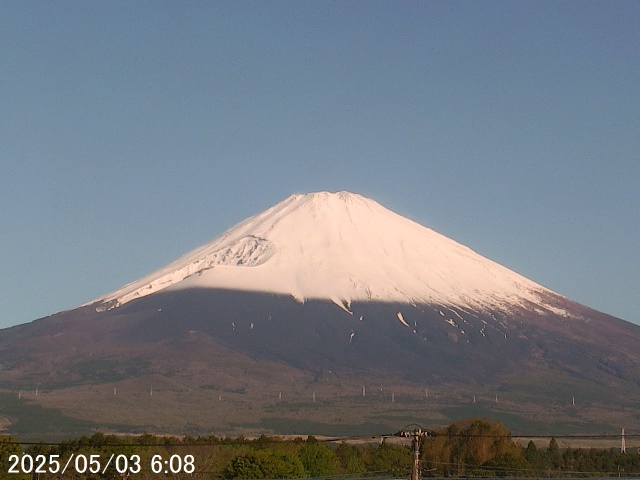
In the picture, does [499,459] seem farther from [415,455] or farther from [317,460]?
[415,455]

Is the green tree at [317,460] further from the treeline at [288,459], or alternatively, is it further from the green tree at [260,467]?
the green tree at [260,467]

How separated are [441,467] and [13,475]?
133 feet

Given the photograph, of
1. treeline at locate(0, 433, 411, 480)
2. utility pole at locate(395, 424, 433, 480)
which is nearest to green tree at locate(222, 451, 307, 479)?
treeline at locate(0, 433, 411, 480)

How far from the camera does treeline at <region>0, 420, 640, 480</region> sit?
256 ft

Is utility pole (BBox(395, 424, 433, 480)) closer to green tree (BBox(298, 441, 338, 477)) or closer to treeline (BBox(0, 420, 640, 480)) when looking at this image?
treeline (BBox(0, 420, 640, 480))

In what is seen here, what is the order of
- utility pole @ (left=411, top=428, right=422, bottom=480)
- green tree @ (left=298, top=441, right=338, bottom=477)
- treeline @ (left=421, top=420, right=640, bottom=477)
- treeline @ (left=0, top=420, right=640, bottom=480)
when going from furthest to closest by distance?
treeline @ (left=421, top=420, right=640, bottom=477) → green tree @ (left=298, top=441, right=338, bottom=477) → treeline @ (left=0, top=420, right=640, bottom=480) → utility pole @ (left=411, top=428, right=422, bottom=480)

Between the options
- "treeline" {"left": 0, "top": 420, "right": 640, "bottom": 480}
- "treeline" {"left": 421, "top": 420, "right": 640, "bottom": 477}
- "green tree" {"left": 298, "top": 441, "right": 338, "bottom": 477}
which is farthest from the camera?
"treeline" {"left": 421, "top": 420, "right": 640, "bottom": 477}

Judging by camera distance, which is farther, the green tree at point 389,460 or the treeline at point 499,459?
the treeline at point 499,459

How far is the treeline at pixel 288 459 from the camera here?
78062mm

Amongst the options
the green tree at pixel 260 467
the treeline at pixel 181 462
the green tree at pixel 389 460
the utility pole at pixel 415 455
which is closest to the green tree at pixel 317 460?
the treeline at pixel 181 462

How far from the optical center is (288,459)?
86188 mm

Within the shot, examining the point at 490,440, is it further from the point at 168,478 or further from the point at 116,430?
the point at 116,430

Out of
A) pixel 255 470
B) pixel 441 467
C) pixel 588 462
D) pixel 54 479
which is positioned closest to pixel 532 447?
pixel 588 462

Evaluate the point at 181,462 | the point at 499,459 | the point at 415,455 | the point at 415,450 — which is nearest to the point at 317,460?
the point at 181,462
